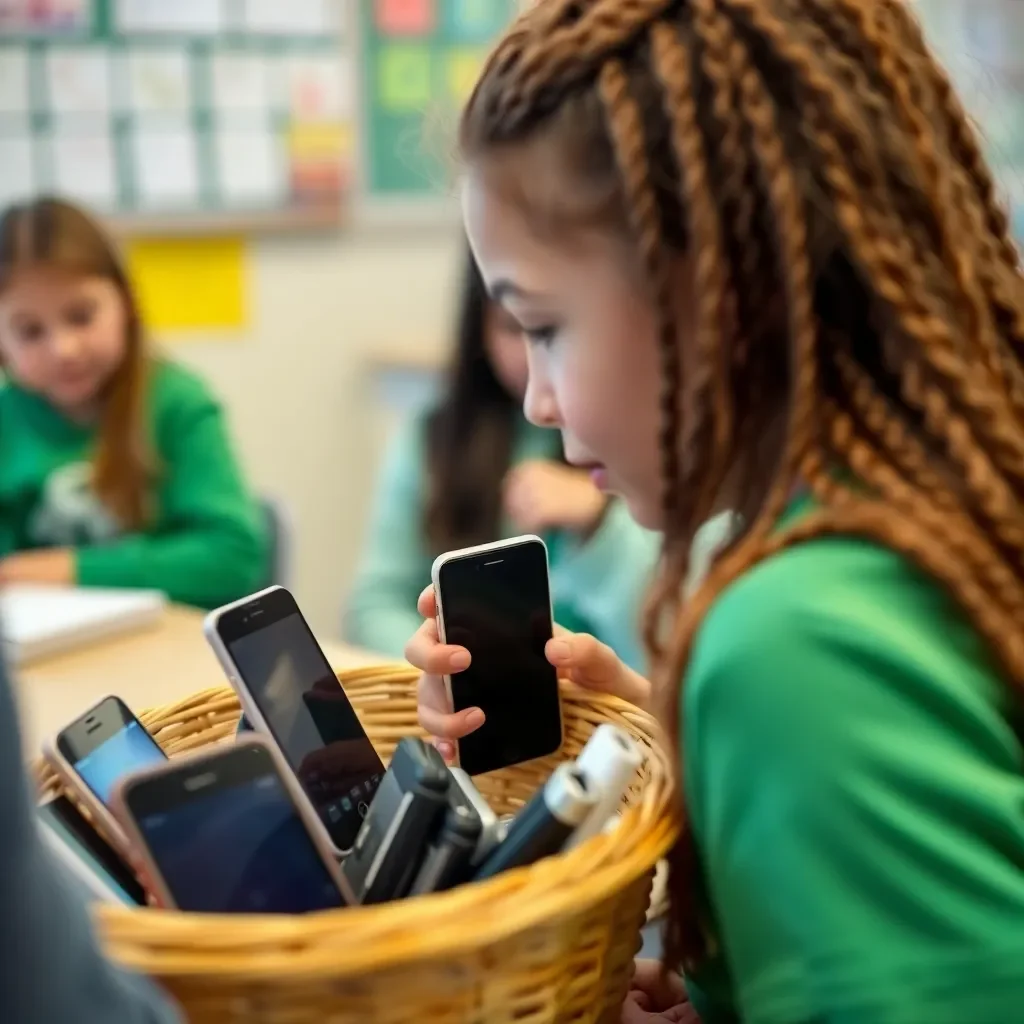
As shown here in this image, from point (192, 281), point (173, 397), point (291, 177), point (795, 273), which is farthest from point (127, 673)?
point (291, 177)

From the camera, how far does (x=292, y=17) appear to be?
205 centimetres

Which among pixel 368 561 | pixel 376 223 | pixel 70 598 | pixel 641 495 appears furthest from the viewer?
pixel 376 223

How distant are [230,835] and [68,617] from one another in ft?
2.39

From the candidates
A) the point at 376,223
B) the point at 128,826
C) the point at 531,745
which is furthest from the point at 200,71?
the point at 128,826

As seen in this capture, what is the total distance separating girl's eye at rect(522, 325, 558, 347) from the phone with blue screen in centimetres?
26

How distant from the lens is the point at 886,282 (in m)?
0.53

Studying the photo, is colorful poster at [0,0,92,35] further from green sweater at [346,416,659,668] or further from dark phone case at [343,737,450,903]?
dark phone case at [343,737,450,903]

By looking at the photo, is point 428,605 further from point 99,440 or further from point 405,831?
point 99,440

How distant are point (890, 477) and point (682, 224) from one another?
136 mm

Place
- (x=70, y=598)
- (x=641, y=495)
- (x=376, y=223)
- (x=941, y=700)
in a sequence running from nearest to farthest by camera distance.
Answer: (x=941, y=700) → (x=641, y=495) → (x=70, y=598) → (x=376, y=223)

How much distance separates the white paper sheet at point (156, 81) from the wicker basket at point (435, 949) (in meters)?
1.73

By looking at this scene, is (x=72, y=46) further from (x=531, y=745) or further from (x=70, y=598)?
(x=531, y=745)

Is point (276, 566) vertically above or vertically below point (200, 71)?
below

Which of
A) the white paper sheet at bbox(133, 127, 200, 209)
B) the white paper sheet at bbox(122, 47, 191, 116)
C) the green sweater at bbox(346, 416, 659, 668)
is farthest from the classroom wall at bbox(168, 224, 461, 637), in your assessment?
the green sweater at bbox(346, 416, 659, 668)
